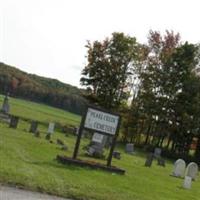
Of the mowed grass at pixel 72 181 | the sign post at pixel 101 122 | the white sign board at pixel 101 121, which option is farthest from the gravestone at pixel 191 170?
the white sign board at pixel 101 121

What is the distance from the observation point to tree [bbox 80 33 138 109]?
64875 millimetres

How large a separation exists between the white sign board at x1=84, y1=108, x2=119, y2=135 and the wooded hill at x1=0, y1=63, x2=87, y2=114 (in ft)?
290

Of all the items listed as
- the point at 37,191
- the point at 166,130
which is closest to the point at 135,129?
the point at 166,130

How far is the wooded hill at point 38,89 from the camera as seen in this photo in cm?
11146

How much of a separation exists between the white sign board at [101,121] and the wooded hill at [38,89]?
88519 mm

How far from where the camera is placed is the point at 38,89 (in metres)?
121

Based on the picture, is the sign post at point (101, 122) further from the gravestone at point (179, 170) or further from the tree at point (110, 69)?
the tree at point (110, 69)

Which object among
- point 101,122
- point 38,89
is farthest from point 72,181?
point 38,89

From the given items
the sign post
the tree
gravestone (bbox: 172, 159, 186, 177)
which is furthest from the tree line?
the sign post

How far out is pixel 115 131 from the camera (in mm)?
21141

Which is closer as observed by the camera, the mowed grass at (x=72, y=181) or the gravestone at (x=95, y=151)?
the mowed grass at (x=72, y=181)

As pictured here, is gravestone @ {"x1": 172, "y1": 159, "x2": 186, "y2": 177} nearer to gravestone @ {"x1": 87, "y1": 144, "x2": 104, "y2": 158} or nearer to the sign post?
gravestone @ {"x1": 87, "y1": 144, "x2": 104, "y2": 158}

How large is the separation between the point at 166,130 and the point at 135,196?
46430 mm

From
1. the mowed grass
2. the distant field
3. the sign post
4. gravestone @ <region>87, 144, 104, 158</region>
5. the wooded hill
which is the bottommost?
the mowed grass
